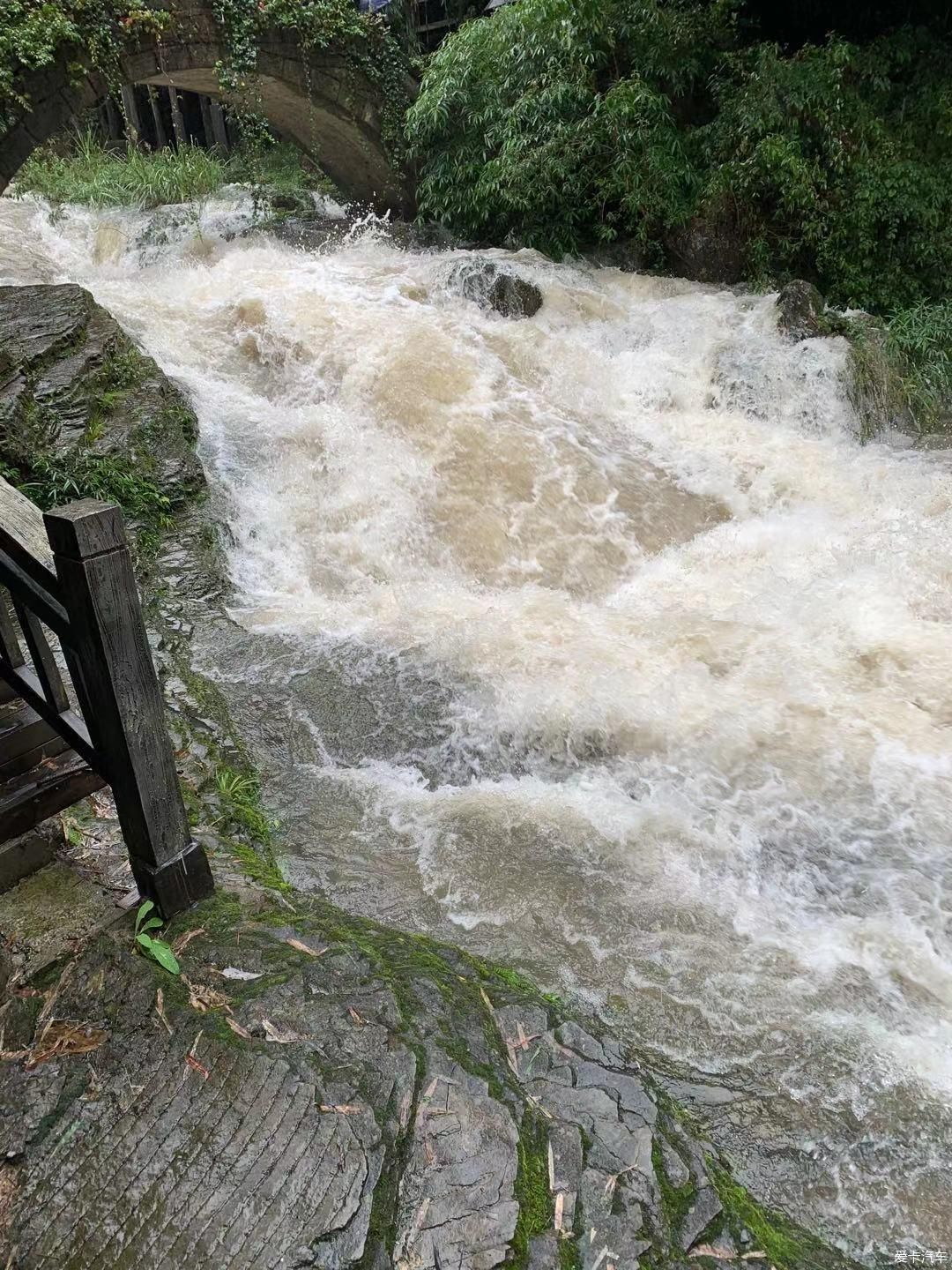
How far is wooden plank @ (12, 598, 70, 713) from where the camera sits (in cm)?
225

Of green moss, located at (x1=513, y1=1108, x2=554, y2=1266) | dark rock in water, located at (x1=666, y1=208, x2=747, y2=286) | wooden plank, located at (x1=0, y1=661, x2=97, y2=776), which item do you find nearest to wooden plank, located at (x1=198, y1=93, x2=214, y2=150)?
dark rock in water, located at (x1=666, y1=208, x2=747, y2=286)

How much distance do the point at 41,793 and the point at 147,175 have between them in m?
12.4

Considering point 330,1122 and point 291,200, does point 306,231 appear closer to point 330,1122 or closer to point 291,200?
point 291,200

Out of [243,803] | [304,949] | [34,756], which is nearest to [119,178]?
[243,803]

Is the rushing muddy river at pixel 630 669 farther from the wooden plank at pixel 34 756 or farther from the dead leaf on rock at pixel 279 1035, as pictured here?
the wooden plank at pixel 34 756

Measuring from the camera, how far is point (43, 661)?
7.64 feet

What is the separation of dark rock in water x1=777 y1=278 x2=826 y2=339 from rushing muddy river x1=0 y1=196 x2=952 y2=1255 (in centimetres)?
18

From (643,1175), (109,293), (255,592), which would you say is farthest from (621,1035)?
(109,293)

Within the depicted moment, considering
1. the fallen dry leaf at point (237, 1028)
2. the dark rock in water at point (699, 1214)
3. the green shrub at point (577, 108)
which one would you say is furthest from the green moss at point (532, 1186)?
the green shrub at point (577, 108)

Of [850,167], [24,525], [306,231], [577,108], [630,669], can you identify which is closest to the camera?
[24,525]

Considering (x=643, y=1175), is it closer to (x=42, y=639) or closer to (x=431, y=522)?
(x=42, y=639)

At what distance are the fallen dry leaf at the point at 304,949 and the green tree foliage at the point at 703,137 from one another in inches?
337

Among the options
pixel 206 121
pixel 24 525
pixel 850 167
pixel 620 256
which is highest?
pixel 206 121

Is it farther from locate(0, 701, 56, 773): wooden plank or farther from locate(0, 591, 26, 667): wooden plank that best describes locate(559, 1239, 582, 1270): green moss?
locate(0, 591, 26, 667): wooden plank
